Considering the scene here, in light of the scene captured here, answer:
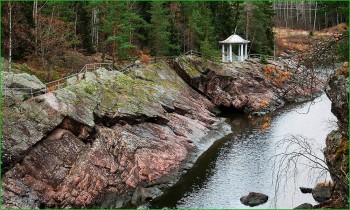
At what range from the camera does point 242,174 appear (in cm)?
3127

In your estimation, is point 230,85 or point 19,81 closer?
point 19,81

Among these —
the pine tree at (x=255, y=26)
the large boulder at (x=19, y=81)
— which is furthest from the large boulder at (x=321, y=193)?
the pine tree at (x=255, y=26)

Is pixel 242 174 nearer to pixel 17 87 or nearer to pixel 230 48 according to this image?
pixel 17 87

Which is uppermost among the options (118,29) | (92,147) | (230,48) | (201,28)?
(201,28)

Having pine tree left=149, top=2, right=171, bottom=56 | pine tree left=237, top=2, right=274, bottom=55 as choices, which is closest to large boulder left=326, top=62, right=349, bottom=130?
pine tree left=149, top=2, right=171, bottom=56

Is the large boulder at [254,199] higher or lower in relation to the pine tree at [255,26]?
lower

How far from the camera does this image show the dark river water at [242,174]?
2677 cm

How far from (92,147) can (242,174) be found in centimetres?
1126

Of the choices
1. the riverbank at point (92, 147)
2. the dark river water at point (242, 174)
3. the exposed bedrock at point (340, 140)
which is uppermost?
the exposed bedrock at point (340, 140)

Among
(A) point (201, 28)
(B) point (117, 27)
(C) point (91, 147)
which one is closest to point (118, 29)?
(B) point (117, 27)

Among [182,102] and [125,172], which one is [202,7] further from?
[125,172]

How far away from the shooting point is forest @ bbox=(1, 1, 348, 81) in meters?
42.4

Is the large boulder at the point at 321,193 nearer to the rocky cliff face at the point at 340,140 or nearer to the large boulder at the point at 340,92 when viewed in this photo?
the rocky cliff face at the point at 340,140

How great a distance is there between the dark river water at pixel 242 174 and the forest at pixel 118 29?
13212mm
